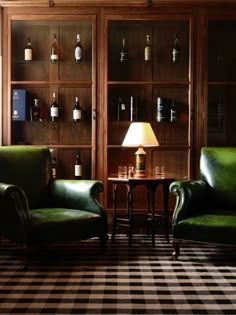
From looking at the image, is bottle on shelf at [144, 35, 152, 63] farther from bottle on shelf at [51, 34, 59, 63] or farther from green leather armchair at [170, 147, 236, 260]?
green leather armchair at [170, 147, 236, 260]

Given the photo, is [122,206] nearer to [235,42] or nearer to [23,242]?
[23,242]

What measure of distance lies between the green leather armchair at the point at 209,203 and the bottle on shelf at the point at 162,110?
0.91 meters

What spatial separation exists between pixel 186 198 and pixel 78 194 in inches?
36.9

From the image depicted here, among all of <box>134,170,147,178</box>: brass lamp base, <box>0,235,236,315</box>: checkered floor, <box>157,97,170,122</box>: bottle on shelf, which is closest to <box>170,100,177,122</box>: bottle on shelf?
<box>157,97,170,122</box>: bottle on shelf

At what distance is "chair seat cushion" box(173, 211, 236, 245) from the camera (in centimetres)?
352

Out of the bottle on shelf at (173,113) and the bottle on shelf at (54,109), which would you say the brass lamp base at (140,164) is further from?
the bottle on shelf at (54,109)

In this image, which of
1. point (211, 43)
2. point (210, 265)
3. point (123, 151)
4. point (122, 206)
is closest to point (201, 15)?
point (211, 43)

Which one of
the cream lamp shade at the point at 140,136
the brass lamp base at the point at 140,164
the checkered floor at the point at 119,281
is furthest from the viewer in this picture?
the brass lamp base at the point at 140,164

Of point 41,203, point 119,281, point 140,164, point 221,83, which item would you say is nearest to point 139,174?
point 140,164

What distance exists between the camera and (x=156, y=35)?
516cm

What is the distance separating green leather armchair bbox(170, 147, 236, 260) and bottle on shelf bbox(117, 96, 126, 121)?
1.17m

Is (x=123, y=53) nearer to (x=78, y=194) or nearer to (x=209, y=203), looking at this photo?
(x=78, y=194)

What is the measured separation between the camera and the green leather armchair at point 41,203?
354 cm

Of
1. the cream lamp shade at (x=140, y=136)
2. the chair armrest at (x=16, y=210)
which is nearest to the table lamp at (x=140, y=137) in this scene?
the cream lamp shade at (x=140, y=136)
